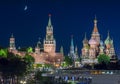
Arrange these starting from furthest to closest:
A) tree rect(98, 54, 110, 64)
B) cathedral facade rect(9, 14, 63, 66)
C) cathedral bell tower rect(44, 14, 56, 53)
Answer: cathedral bell tower rect(44, 14, 56, 53)
cathedral facade rect(9, 14, 63, 66)
tree rect(98, 54, 110, 64)

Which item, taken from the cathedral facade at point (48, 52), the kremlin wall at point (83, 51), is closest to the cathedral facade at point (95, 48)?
the kremlin wall at point (83, 51)

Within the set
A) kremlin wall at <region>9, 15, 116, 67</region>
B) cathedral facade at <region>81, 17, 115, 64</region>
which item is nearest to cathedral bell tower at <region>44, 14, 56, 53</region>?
kremlin wall at <region>9, 15, 116, 67</region>

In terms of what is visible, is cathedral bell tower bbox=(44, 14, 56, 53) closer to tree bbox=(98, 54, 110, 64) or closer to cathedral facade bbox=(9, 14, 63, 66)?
cathedral facade bbox=(9, 14, 63, 66)

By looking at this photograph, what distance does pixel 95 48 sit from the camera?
186875mm

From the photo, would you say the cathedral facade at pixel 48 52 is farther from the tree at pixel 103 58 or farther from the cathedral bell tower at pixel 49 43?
the tree at pixel 103 58

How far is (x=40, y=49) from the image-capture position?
184 meters

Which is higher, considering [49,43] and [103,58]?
[49,43]

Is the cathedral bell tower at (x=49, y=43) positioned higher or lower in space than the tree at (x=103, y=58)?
higher

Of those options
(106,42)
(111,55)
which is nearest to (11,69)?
(111,55)

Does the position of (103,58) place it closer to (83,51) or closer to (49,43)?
(49,43)

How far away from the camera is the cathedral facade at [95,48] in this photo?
185 meters

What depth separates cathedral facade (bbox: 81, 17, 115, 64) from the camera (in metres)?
185

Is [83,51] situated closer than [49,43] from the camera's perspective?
No

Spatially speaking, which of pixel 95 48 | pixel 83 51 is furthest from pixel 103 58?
pixel 83 51
